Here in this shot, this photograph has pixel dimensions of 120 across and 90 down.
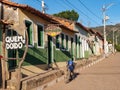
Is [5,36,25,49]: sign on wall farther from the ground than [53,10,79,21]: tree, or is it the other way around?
[53,10,79,21]: tree

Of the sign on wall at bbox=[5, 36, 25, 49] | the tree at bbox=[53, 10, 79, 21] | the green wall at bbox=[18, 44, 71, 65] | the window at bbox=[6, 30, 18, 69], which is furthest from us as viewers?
the tree at bbox=[53, 10, 79, 21]

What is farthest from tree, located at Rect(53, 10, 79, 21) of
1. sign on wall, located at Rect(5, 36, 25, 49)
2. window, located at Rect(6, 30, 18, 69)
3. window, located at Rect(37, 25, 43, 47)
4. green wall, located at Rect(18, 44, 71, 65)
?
sign on wall, located at Rect(5, 36, 25, 49)

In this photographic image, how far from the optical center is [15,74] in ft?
45.6

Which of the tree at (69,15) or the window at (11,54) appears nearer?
the window at (11,54)

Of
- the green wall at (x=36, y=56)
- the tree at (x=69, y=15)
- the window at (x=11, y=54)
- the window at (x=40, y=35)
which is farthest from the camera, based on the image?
the tree at (x=69, y=15)

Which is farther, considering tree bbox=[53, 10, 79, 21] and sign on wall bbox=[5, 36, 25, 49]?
tree bbox=[53, 10, 79, 21]

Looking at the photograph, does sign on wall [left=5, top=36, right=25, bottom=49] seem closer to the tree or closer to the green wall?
the green wall

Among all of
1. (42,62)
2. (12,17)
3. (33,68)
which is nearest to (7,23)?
(12,17)

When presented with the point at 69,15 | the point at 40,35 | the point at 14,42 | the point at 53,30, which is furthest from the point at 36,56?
the point at 69,15

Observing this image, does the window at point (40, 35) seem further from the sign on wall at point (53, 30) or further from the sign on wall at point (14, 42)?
the sign on wall at point (14, 42)

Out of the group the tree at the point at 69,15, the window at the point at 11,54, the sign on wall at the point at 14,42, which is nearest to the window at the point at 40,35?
the window at the point at 11,54

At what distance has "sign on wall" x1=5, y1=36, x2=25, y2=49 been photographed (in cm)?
1301

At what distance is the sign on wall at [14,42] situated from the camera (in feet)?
42.7

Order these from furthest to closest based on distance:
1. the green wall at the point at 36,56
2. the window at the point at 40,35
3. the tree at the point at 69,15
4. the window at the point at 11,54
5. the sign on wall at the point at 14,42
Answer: the tree at the point at 69,15 → the window at the point at 40,35 → the green wall at the point at 36,56 → the window at the point at 11,54 → the sign on wall at the point at 14,42
